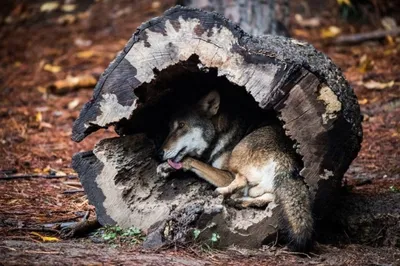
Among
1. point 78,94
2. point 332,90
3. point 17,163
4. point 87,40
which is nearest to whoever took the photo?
point 332,90

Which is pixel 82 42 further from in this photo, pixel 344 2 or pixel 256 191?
pixel 256 191

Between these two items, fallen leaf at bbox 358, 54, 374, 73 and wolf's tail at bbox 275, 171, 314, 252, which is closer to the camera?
wolf's tail at bbox 275, 171, 314, 252

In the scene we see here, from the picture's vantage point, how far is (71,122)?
9.55 metres

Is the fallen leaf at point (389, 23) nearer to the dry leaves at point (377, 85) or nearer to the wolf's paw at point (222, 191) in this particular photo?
the dry leaves at point (377, 85)

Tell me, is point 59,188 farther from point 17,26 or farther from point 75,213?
point 17,26

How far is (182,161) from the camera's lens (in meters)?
5.98

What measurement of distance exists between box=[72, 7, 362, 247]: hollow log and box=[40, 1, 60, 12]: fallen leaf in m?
9.82

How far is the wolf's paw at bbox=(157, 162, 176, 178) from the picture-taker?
5754 mm

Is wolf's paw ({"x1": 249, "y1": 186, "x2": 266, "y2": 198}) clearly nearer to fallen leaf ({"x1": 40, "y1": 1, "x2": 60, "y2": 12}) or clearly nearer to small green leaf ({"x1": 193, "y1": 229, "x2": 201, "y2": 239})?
small green leaf ({"x1": 193, "y1": 229, "x2": 201, "y2": 239})

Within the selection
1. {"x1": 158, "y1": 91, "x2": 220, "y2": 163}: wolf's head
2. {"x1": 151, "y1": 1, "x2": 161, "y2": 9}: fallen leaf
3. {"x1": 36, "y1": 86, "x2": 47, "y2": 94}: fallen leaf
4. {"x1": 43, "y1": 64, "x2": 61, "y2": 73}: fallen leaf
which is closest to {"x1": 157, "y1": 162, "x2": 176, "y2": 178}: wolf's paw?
{"x1": 158, "y1": 91, "x2": 220, "y2": 163}: wolf's head

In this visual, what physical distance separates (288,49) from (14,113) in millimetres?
5785

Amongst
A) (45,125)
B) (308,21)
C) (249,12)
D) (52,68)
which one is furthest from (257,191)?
(308,21)

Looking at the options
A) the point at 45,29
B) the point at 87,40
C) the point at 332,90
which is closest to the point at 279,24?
the point at 332,90

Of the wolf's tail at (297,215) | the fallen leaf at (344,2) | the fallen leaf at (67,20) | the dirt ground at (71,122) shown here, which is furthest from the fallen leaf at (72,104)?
the wolf's tail at (297,215)
